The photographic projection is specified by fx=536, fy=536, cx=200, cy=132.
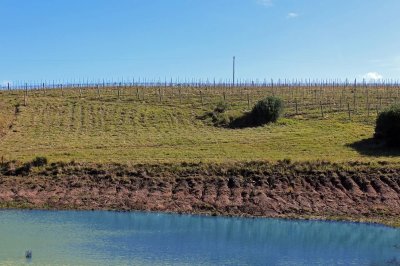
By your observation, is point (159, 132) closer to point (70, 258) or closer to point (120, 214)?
point (120, 214)

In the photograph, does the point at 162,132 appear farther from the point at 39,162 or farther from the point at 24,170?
the point at 24,170

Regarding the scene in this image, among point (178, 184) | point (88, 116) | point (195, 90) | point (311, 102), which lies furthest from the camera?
point (195, 90)

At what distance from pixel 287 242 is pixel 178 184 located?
1502 centimetres

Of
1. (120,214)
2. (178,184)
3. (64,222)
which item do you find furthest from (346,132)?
(64,222)

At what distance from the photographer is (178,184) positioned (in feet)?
156

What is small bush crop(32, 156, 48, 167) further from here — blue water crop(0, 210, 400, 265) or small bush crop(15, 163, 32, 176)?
blue water crop(0, 210, 400, 265)

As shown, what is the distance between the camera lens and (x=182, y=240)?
112 ft

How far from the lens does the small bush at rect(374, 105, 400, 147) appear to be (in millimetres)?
59812

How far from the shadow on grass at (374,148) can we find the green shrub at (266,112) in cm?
1848

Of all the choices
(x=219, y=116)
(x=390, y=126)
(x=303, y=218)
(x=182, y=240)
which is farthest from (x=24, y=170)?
(x=390, y=126)

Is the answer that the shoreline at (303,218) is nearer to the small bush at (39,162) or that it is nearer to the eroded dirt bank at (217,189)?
the eroded dirt bank at (217,189)

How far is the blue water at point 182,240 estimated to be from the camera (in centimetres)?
2977

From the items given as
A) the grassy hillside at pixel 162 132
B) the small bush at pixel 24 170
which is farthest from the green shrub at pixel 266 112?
the small bush at pixel 24 170

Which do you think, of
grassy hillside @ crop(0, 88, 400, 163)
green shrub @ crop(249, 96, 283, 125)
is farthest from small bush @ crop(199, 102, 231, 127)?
green shrub @ crop(249, 96, 283, 125)
